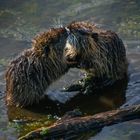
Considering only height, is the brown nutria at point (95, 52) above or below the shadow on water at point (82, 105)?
above

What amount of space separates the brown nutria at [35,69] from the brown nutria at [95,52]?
15 cm

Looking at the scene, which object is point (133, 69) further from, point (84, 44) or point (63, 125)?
point (63, 125)

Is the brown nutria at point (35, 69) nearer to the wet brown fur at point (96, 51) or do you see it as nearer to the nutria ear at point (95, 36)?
the wet brown fur at point (96, 51)

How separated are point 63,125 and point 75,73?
1982 millimetres

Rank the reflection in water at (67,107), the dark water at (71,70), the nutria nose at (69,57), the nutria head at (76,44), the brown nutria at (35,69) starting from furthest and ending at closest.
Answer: the nutria nose at (69,57), the nutria head at (76,44), the brown nutria at (35,69), the reflection in water at (67,107), the dark water at (71,70)

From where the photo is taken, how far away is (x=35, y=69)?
6.67 m

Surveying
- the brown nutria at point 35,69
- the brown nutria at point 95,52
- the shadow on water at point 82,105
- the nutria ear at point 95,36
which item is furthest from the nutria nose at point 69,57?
the shadow on water at point 82,105

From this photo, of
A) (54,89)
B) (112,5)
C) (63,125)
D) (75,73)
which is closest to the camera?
(63,125)

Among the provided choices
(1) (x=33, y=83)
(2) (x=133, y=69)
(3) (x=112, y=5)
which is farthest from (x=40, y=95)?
(3) (x=112, y=5)

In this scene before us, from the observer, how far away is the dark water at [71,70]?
6113mm

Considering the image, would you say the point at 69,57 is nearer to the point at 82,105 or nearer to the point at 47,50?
the point at 47,50

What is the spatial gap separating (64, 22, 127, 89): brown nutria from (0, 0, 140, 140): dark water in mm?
224

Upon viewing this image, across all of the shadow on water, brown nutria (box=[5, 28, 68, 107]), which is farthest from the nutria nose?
the shadow on water

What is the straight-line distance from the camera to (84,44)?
6840 millimetres
